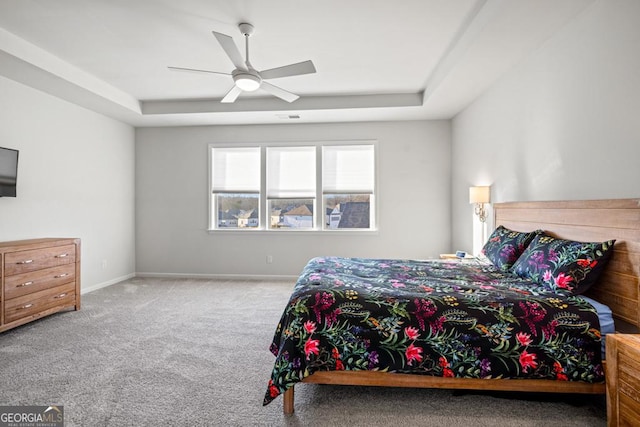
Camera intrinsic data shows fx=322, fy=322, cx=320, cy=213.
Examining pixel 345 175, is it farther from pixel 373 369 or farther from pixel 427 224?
pixel 373 369

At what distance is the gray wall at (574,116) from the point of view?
6.70 ft

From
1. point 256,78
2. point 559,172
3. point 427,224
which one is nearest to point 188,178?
point 256,78

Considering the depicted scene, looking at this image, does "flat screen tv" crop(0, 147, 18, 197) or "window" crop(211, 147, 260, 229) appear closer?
"flat screen tv" crop(0, 147, 18, 197)

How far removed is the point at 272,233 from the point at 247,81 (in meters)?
2.91

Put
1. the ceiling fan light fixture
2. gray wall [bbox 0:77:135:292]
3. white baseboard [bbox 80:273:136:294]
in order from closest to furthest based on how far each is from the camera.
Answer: the ceiling fan light fixture, gray wall [bbox 0:77:135:292], white baseboard [bbox 80:273:136:294]

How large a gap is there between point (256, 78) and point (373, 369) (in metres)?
2.51

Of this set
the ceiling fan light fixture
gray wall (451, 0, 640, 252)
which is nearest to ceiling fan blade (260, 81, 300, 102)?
the ceiling fan light fixture

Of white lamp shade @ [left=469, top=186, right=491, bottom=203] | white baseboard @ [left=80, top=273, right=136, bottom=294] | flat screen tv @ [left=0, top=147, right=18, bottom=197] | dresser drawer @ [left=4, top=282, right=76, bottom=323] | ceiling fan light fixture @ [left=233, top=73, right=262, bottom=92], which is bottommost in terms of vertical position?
white baseboard @ [left=80, top=273, right=136, bottom=294]

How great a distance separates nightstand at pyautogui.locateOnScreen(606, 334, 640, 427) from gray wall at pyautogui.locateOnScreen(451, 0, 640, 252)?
1.01 meters

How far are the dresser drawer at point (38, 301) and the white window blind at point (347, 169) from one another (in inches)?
142

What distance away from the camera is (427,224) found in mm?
5156

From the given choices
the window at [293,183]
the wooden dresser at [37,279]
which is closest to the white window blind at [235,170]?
the window at [293,183]

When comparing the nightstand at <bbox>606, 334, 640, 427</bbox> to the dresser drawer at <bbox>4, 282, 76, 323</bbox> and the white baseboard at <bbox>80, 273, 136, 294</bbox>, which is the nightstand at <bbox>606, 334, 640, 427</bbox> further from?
the white baseboard at <bbox>80, 273, 136, 294</bbox>

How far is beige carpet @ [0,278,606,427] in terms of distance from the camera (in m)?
1.85
